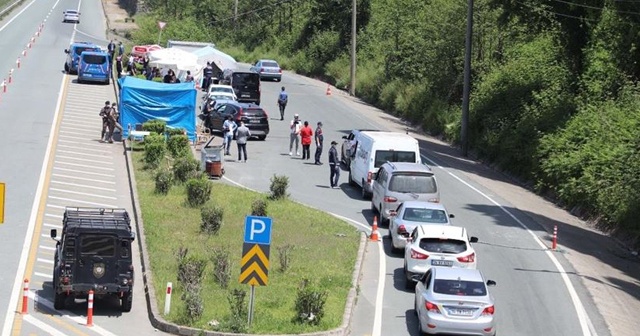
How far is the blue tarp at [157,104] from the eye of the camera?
46.8m

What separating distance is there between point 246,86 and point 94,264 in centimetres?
3791

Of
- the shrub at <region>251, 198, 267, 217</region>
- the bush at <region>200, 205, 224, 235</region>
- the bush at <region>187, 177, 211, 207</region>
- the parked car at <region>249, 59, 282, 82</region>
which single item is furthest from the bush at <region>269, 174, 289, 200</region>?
the parked car at <region>249, 59, 282, 82</region>

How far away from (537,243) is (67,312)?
1479 cm

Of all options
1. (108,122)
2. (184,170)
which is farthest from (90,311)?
(108,122)

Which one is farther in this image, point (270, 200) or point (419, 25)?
point (419, 25)

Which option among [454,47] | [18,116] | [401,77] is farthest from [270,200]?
[401,77]

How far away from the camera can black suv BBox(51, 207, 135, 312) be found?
2209 cm

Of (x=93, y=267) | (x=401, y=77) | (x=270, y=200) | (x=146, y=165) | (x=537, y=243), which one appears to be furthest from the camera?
(x=401, y=77)

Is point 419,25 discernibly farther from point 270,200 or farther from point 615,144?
point 270,200

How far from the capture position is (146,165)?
39.8m

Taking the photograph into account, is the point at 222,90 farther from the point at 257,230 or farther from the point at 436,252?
the point at 257,230

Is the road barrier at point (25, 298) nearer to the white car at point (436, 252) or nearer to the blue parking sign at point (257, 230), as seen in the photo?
the blue parking sign at point (257, 230)

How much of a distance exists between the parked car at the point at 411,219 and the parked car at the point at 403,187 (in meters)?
2.31

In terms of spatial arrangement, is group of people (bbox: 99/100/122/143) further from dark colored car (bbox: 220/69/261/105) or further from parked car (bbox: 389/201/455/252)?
parked car (bbox: 389/201/455/252)
